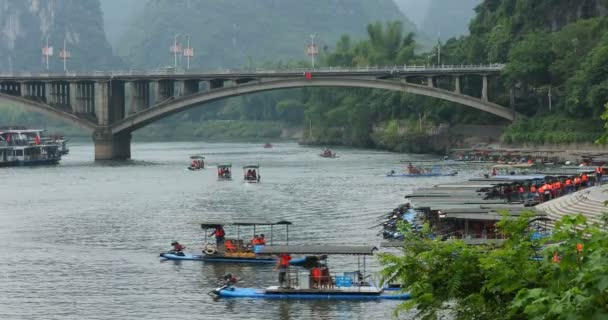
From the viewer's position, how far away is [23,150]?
151m

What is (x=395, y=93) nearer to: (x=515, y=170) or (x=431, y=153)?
(x=431, y=153)

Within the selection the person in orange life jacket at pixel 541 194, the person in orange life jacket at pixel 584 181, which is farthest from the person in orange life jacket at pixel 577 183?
the person in orange life jacket at pixel 541 194

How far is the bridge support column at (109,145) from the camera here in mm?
153375

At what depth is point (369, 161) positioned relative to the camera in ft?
469

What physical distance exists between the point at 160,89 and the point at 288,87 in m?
18.0

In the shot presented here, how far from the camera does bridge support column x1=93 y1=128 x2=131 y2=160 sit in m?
153

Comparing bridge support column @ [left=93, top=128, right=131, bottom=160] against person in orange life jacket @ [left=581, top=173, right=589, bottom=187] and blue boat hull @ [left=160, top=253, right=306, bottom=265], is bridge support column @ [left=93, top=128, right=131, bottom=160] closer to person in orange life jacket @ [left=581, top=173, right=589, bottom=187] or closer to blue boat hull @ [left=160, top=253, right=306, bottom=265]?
person in orange life jacket @ [left=581, top=173, right=589, bottom=187]

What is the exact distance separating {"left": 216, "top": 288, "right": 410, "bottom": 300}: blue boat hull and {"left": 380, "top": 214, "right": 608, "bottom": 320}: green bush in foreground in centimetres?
1944

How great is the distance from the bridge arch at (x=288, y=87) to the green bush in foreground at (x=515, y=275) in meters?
113

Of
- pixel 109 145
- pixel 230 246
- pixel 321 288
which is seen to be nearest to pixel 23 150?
pixel 109 145

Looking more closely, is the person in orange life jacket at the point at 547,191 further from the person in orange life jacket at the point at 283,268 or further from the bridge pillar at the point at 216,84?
the bridge pillar at the point at 216,84

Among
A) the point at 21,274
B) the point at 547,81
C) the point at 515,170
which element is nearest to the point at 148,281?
the point at 21,274

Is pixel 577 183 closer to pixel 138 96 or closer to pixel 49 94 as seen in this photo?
pixel 138 96

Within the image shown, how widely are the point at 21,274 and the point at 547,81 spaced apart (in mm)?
96220
